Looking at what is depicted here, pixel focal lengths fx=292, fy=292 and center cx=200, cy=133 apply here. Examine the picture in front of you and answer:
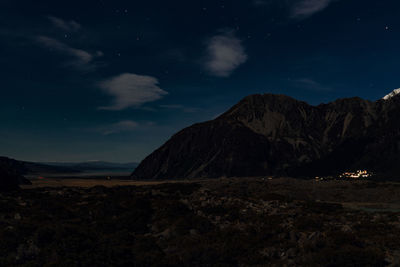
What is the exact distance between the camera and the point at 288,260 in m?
16.6

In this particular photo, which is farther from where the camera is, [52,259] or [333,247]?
[333,247]

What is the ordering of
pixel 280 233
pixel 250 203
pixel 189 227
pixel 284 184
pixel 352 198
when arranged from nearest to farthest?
pixel 280 233 < pixel 189 227 < pixel 250 203 < pixel 352 198 < pixel 284 184

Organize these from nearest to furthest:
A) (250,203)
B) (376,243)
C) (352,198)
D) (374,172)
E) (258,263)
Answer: (258,263), (376,243), (250,203), (352,198), (374,172)

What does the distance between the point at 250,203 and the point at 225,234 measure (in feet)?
46.6

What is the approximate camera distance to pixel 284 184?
78875 millimetres

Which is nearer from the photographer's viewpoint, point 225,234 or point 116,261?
point 116,261

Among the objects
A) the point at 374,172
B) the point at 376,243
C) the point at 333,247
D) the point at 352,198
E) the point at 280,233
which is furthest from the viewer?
the point at 374,172

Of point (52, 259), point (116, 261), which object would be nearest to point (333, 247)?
point (116, 261)

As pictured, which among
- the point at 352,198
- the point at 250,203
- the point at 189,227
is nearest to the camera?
the point at 189,227

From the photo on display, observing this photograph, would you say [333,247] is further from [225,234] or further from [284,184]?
[284,184]

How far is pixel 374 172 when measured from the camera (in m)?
168

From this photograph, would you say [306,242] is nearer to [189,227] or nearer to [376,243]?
[376,243]

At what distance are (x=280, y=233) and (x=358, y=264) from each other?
6.53 meters

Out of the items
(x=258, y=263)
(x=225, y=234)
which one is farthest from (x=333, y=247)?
(x=225, y=234)
